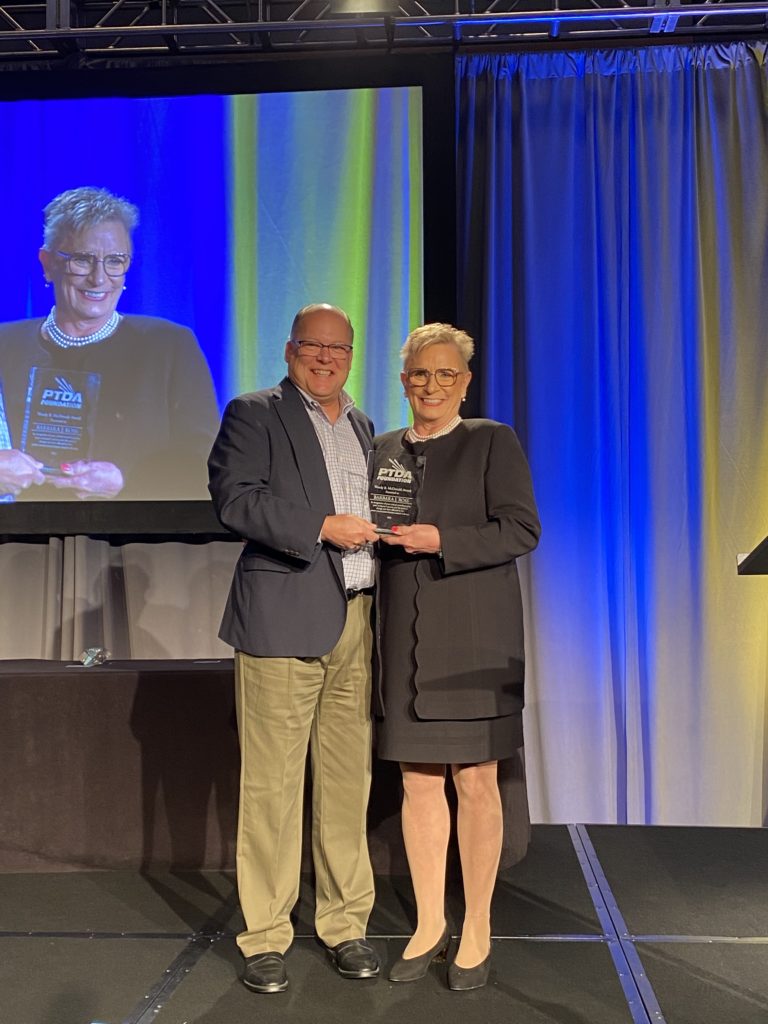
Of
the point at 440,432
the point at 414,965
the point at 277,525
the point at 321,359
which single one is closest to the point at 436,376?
the point at 440,432

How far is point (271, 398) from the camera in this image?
2.62m

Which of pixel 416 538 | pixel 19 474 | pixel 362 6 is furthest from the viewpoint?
pixel 19 474

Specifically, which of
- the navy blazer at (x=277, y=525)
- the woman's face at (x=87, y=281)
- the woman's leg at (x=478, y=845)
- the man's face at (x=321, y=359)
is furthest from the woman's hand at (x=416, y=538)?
the woman's face at (x=87, y=281)

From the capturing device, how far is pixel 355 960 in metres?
2.52

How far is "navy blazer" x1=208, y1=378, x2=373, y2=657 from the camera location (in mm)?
2467

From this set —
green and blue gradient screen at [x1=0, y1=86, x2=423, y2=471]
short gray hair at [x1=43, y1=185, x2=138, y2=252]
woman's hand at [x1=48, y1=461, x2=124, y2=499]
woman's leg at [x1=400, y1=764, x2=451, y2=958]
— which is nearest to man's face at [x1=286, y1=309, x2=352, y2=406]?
woman's leg at [x1=400, y1=764, x2=451, y2=958]

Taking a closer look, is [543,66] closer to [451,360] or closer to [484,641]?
[451,360]

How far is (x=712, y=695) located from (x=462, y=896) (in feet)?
7.06

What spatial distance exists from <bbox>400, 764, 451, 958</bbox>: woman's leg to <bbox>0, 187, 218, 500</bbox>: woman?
2.35 meters

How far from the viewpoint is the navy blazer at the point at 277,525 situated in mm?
2467

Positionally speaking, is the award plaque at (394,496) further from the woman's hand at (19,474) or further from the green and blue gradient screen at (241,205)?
the woman's hand at (19,474)

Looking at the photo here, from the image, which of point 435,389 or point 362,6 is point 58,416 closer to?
point 362,6

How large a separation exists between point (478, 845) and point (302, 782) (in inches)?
18.1

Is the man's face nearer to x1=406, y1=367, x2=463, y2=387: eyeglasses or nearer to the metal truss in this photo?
x1=406, y1=367, x2=463, y2=387: eyeglasses
